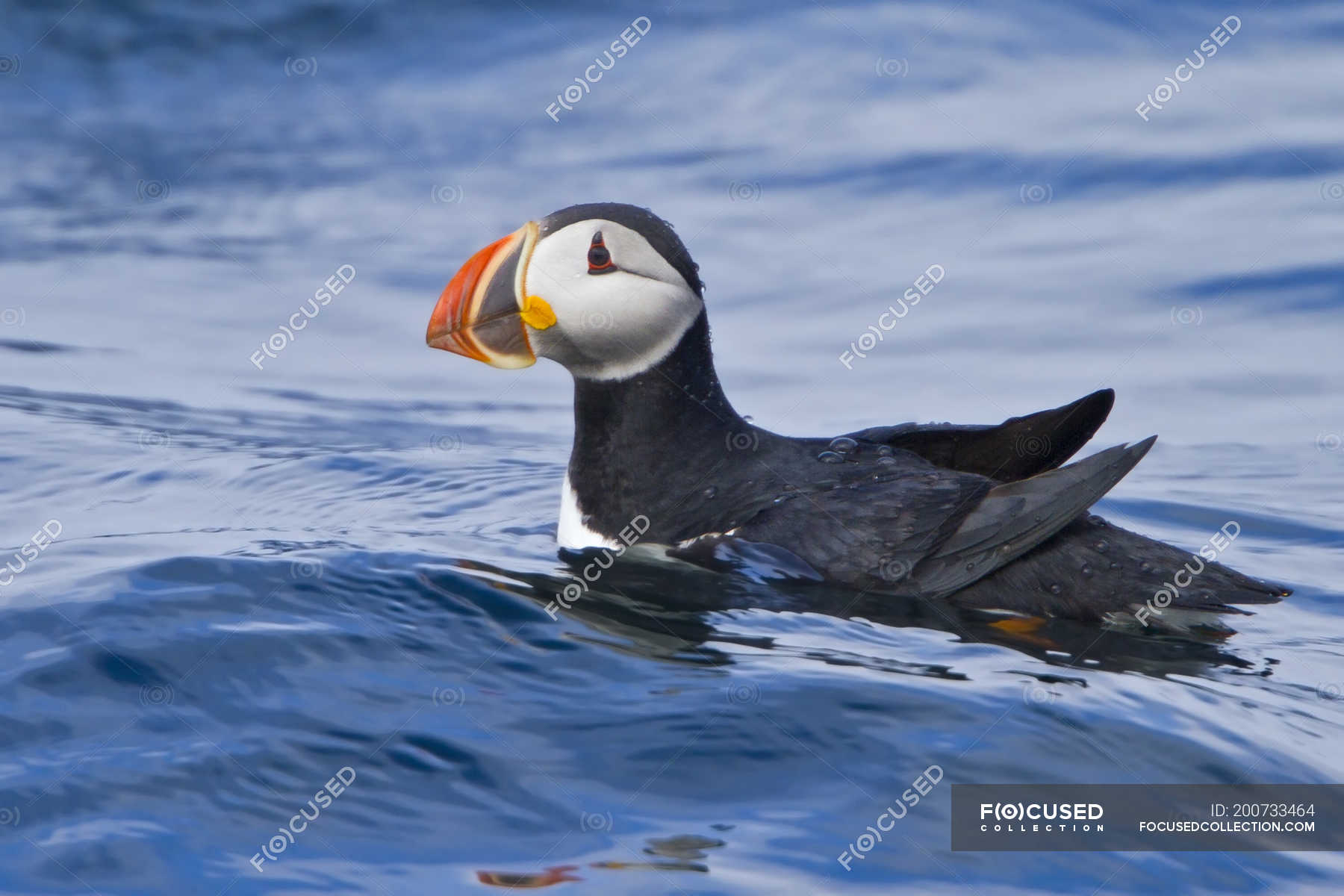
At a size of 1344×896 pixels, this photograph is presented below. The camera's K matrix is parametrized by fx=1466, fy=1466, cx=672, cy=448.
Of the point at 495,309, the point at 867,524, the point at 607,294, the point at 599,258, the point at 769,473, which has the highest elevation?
the point at 599,258

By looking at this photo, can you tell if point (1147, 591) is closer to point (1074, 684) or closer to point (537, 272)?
point (1074, 684)

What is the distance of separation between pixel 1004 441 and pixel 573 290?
1572 millimetres

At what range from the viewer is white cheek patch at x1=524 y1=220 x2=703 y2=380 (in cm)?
476

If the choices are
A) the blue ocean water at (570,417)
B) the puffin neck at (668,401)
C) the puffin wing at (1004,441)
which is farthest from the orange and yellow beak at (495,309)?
the puffin wing at (1004,441)

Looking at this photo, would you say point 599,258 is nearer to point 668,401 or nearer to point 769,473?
point 668,401

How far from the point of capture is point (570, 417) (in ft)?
28.1

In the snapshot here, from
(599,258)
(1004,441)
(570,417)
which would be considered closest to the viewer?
(599,258)

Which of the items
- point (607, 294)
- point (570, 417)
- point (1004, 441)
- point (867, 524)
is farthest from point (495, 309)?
point (570, 417)

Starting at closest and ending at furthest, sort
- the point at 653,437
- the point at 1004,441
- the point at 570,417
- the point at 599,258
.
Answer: the point at 599,258, the point at 653,437, the point at 1004,441, the point at 570,417

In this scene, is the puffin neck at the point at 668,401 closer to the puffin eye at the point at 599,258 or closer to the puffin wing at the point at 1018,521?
the puffin eye at the point at 599,258

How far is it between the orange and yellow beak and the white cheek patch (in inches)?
1.5

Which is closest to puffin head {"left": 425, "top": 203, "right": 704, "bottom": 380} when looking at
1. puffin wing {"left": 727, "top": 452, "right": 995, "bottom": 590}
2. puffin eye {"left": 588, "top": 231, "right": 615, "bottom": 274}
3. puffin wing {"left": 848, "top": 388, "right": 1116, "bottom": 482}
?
puffin eye {"left": 588, "top": 231, "right": 615, "bottom": 274}

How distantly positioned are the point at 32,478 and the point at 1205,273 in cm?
753

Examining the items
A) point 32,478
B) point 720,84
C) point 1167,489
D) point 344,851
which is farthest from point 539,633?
point 720,84
